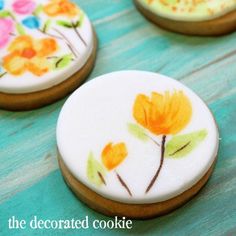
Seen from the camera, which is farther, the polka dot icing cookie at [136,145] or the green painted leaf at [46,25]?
the green painted leaf at [46,25]

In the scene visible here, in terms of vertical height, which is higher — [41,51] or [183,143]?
[41,51]

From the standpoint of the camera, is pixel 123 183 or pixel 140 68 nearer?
pixel 123 183

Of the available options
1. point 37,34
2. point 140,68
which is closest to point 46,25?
point 37,34

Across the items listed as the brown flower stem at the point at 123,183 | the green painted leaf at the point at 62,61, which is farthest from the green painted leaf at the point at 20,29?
the brown flower stem at the point at 123,183

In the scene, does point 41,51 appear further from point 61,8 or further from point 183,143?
point 183,143

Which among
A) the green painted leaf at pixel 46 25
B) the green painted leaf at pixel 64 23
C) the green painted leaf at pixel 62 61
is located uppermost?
the green painted leaf at pixel 46 25

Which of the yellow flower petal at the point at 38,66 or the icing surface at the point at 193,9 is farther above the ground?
the yellow flower petal at the point at 38,66

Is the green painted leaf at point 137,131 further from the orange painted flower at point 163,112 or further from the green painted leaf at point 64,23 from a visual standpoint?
the green painted leaf at point 64,23

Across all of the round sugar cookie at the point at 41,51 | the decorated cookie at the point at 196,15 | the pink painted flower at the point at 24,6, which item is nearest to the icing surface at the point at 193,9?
the decorated cookie at the point at 196,15

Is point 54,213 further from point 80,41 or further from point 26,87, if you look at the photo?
point 80,41
